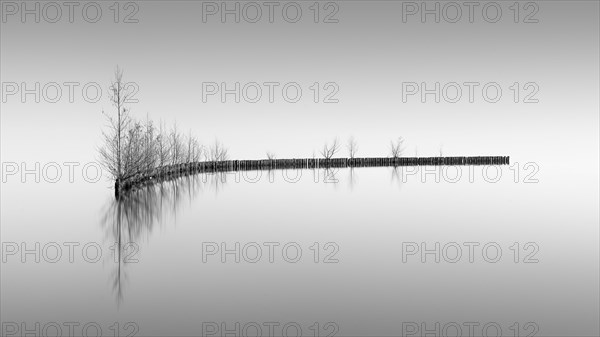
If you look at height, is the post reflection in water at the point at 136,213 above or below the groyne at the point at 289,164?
below

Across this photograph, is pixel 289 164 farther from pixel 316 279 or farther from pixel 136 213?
pixel 316 279

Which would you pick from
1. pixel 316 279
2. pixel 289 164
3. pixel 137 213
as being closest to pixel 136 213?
pixel 137 213

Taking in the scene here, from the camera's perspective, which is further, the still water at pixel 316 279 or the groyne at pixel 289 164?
the groyne at pixel 289 164

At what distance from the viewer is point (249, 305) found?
8883mm

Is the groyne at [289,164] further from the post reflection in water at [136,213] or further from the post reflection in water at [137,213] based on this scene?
the post reflection in water at [136,213]

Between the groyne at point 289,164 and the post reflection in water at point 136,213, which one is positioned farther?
the groyne at point 289,164

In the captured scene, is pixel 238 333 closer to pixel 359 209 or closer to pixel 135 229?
pixel 135 229

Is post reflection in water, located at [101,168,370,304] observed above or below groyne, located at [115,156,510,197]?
below

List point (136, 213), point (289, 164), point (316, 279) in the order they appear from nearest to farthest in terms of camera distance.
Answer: point (316, 279) < point (136, 213) < point (289, 164)

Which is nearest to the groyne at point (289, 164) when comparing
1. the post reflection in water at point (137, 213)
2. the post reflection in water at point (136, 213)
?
the post reflection in water at point (137, 213)

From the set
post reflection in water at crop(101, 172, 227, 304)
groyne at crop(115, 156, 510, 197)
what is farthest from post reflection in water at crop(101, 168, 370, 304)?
groyne at crop(115, 156, 510, 197)

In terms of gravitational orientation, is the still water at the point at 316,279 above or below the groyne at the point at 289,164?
below

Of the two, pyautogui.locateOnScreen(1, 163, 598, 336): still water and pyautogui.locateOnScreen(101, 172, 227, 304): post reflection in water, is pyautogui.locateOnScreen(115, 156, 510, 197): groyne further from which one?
pyautogui.locateOnScreen(1, 163, 598, 336): still water

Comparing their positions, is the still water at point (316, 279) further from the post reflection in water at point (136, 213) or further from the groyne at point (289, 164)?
the groyne at point (289, 164)
